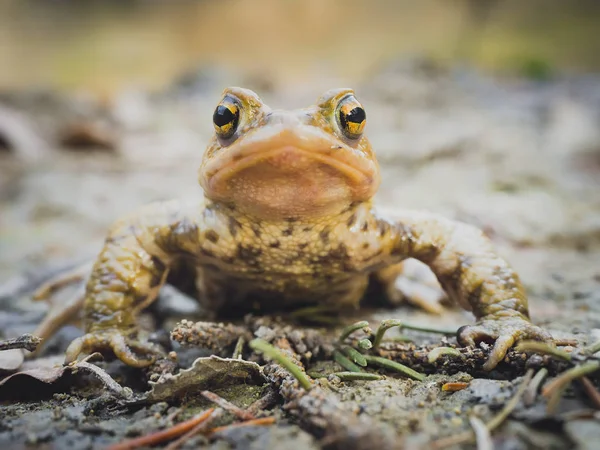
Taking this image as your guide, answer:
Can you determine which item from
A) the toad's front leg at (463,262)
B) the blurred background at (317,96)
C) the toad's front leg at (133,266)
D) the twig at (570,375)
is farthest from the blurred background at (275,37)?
the twig at (570,375)

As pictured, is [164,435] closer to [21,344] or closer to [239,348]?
[239,348]

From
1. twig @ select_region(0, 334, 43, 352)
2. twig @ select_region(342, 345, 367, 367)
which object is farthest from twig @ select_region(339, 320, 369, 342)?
twig @ select_region(0, 334, 43, 352)

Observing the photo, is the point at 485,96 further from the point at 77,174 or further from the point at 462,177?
the point at 77,174

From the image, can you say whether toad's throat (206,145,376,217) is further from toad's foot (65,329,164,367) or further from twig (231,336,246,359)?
toad's foot (65,329,164,367)

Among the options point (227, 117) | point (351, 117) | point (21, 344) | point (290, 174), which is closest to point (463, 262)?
point (351, 117)

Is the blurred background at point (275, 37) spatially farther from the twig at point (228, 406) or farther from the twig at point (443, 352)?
the twig at point (228, 406)

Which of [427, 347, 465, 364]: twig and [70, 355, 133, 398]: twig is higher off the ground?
[427, 347, 465, 364]: twig
